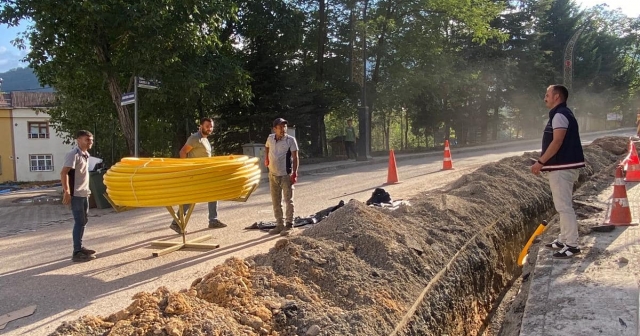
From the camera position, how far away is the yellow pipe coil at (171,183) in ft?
20.4

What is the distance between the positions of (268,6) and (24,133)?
3955cm

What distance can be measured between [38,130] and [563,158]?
54097 mm

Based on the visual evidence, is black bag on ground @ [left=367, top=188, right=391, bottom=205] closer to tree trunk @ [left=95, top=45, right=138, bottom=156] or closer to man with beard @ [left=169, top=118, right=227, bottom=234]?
man with beard @ [left=169, top=118, right=227, bottom=234]

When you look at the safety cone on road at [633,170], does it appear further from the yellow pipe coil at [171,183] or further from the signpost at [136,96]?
the signpost at [136,96]

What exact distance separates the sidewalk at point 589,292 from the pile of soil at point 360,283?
85 centimetres

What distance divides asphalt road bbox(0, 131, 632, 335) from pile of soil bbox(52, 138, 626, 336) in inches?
55.7

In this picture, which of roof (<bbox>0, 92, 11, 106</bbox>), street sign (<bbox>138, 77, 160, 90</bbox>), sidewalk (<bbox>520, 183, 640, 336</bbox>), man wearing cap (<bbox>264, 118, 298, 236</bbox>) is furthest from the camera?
roof (<bbox>0, 92, 11, 106</bbox>)

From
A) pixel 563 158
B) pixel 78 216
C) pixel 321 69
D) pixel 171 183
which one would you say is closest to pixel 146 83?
pixel 78 216

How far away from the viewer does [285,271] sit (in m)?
4.32

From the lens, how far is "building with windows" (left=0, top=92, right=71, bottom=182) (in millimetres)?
49094

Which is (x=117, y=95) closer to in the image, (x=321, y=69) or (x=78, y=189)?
(x=78, y=189)

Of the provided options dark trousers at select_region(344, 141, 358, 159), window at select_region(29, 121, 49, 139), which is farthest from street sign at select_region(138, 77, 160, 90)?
window at select_region(29, 121, 49, 139)

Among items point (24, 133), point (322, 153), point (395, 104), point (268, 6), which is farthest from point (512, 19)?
point (24, 133)

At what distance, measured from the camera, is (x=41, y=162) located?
50.4 m
